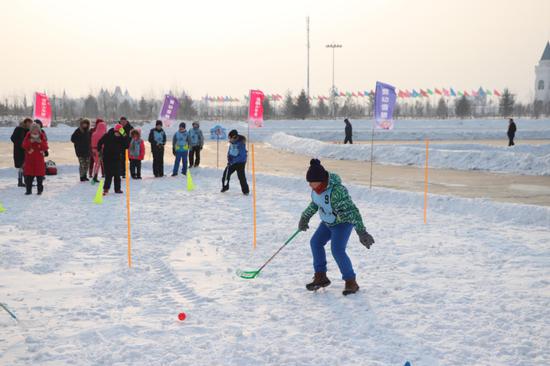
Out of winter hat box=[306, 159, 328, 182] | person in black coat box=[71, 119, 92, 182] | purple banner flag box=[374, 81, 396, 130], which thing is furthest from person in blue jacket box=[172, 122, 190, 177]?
winter hat box=[306, 159, 328, 182]

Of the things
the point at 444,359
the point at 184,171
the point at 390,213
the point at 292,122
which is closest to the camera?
the point at 444,359

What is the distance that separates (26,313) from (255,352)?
2.41 m

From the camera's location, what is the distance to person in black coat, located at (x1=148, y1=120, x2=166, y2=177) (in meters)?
15.4

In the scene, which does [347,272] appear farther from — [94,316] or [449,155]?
[449,155]

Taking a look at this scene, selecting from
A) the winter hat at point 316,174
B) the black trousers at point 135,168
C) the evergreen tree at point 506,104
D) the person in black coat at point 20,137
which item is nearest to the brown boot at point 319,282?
the winter hat at point 316,174

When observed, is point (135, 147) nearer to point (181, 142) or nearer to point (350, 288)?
point (181, 142)

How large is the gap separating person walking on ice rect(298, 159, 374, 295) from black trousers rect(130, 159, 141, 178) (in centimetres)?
1099

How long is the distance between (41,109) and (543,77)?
449ft

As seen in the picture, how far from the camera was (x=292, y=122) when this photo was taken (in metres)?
55.4

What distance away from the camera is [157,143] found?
15.5m

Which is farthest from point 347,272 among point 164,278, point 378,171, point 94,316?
point 378,171

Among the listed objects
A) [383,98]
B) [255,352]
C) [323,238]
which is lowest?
[255,352]

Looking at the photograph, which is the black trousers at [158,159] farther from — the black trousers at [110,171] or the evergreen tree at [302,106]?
the evergreen tree at [302,106]

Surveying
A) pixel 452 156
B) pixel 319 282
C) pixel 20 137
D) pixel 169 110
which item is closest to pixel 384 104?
pixel 319 282
